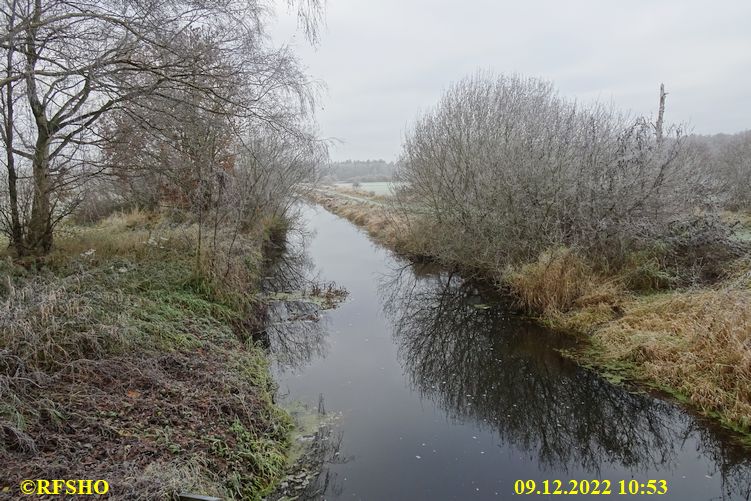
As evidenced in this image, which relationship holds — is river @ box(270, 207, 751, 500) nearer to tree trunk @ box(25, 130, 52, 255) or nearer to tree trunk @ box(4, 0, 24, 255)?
tree trunk @ box(25, 130, 52, 255)

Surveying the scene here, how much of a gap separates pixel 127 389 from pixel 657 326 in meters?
7.63

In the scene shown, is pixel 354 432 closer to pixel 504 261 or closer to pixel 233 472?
pixel 233 472

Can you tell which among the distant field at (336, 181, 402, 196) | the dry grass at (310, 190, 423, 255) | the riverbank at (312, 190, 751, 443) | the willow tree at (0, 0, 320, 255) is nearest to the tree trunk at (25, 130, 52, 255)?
the willow tree at (0, 0, 320, 255)

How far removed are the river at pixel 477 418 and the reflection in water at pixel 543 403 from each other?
0.06ft

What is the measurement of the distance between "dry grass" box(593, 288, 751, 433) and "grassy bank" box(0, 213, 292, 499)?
5235 millimetres

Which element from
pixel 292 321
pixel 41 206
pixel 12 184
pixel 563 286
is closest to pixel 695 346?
pixel 563 286

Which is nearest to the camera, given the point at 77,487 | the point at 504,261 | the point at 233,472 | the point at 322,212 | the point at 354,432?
the point at 77,487

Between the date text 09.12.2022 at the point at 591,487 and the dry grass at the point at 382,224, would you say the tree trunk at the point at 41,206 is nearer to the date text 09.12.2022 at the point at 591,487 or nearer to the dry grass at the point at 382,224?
the date text 09.12.2022 at the point at 591,487

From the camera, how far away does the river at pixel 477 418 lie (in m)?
4.51

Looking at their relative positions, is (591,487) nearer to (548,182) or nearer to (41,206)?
(548,182)

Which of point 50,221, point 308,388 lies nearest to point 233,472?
point 308,388

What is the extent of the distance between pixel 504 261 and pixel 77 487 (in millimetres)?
9902

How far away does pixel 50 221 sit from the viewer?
765 cm

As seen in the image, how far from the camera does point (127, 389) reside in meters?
4.49
